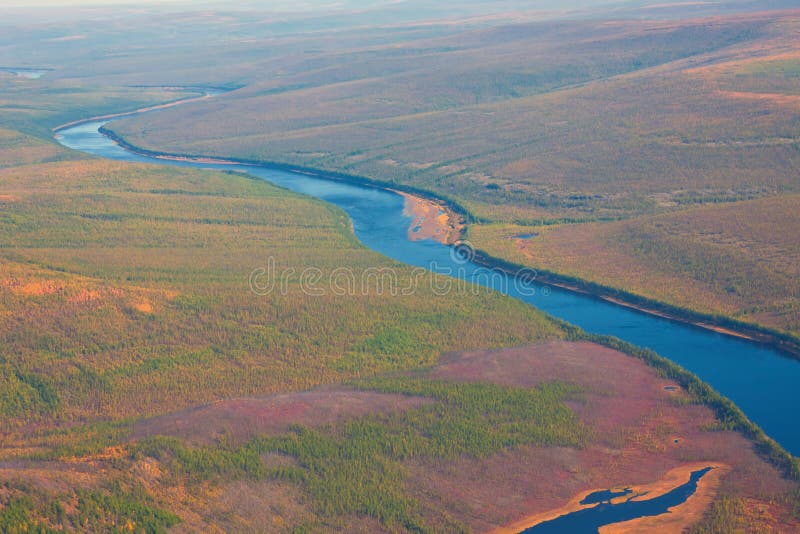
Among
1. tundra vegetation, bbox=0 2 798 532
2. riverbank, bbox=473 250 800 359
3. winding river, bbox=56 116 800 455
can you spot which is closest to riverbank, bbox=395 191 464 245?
winding river, bbox=56 116 800 455

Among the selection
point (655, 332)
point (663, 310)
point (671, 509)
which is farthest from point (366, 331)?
point (671, 509)

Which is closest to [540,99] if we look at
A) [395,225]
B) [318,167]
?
[318,167]

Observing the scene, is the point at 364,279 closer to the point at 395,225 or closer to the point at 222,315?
the point at 222,315

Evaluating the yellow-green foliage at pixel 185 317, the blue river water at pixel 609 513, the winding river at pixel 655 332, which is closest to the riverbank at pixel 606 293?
the winding river at pixel 655 332

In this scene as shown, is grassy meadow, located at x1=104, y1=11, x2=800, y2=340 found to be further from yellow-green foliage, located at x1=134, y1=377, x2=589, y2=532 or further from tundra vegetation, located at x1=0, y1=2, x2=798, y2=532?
yellow-green foliage, located at x1=134, y1=377, x2=589, y2=532

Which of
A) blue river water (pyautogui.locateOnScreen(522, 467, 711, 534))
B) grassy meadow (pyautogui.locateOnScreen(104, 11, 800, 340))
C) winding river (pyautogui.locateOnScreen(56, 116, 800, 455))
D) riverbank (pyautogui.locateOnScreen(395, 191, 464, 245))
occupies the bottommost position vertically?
blue river water (pyautogui.locateOnScreen(522, 467, 711, 534))

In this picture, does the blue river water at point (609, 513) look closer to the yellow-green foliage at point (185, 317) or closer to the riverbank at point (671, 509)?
the riverbank at point (671, 509)
